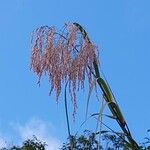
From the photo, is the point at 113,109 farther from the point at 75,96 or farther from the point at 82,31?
the point at 82,31

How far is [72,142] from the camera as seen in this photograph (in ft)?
5.88

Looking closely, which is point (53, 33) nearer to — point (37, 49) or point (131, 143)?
point (37, 49)

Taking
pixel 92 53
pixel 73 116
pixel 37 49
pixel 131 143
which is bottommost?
pixel 131 143

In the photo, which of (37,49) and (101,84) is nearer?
(101,84)

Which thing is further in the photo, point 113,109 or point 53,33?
point 53,33

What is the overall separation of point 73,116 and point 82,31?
11.2 inches

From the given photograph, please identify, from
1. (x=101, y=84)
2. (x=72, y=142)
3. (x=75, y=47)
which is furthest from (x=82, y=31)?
(x=72, y=142)

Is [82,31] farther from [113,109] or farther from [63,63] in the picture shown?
[113,109]

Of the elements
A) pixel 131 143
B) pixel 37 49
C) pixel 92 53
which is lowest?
pixel 131 143

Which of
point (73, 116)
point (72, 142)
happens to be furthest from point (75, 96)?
point (72, 142)

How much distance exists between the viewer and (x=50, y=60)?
1.90 m

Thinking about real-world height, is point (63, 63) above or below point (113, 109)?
above

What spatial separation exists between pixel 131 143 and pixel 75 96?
249 mm

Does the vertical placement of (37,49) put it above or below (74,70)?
above
